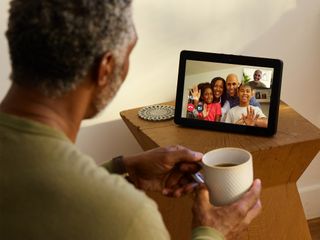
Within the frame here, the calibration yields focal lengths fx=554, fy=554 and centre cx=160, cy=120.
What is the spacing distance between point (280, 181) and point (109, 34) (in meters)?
0.92

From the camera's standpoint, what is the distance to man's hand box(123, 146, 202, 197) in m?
1.22

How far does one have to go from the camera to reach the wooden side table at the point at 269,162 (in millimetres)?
1528

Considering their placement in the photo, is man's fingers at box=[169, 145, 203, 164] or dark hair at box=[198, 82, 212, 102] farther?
dark hair at box=[198, 82, 212, 102]

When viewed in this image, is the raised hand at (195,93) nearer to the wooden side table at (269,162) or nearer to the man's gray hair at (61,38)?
the wooden side table at (269,162)

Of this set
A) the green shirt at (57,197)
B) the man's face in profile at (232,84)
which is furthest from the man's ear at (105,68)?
the man's face in profile at (232,84)

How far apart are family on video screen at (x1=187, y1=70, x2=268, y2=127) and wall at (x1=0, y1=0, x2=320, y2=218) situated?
0.27 meters

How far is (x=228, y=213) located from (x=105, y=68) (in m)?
0.39

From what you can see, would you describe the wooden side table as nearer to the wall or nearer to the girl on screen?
the girl on screen

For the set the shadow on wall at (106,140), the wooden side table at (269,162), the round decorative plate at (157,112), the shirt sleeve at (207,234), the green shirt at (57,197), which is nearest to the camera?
the green shirt at (57,197)

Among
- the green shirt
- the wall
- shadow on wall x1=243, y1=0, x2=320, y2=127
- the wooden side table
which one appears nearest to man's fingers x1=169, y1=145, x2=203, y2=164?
the wooden side table

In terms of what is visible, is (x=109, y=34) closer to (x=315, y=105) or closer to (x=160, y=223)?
(x=160, y=223)

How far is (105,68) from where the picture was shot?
34.7 inches

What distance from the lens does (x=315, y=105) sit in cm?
213

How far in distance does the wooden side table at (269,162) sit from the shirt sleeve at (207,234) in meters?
0.47
